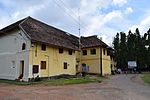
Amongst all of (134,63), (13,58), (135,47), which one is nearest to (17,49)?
(13,58)

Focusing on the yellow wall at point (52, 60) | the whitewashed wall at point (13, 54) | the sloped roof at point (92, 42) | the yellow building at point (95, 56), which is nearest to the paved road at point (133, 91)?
the yellow wall at point (52, 60)

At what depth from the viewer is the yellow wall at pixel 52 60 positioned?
97.2ft

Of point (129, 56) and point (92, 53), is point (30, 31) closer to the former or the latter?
point (92, 53)

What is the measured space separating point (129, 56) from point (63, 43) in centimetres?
3374

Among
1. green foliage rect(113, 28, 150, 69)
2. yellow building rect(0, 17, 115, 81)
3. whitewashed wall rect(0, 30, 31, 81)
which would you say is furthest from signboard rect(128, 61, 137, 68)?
whitewashed wall rect(0, 30, 31, 81)

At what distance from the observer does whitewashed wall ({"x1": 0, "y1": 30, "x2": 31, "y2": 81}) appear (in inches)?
1162

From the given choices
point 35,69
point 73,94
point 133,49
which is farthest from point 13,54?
point 133,49

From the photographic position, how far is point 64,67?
3569 centimetres

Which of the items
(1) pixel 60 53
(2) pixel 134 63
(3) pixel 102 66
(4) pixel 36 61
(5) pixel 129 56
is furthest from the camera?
(5) pixel 129 56

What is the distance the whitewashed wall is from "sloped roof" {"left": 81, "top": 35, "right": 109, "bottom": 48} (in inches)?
666

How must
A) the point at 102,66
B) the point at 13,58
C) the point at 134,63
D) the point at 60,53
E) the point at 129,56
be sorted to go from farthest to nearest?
1. the point at 129,56
2. the point at 134,63
3. the point at 102,66
4. the point at 60,53
5. the point at 13,58

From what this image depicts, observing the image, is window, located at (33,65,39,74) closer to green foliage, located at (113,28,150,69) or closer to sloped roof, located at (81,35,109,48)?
sloped roof, located at (81,35,109,48)

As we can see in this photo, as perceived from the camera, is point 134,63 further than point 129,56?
No

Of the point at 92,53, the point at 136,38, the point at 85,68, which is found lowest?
the point at 85,68
